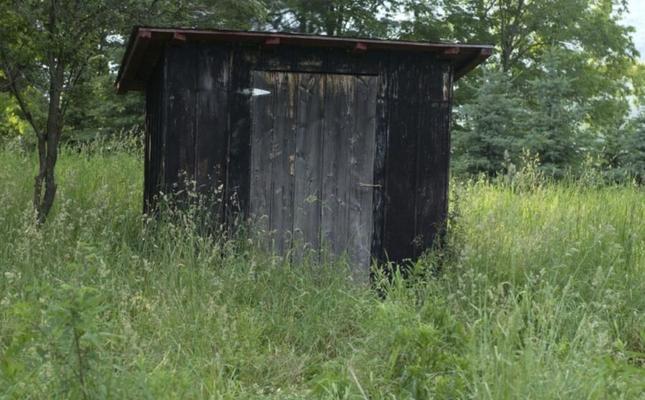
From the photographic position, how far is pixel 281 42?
7059mm

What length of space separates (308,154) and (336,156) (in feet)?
0.93

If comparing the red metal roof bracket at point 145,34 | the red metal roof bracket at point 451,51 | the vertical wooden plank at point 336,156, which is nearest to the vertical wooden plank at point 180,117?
the red metal roof bracket at point 145,34

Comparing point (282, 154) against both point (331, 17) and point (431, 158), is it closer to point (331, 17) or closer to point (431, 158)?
point (431, 158)

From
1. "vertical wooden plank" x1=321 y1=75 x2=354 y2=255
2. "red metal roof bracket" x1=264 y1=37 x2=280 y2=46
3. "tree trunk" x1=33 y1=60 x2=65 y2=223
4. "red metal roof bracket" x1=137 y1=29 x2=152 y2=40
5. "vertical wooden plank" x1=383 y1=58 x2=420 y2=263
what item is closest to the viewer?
"red metal roof bracket" x1=137 y1=29 x2=152 y2=40

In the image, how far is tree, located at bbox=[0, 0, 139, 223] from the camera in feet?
25.2

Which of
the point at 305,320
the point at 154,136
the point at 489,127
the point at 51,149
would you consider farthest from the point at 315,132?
the point at 489,127

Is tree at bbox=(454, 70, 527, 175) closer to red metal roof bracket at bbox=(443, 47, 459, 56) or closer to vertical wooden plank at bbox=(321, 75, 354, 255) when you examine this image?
red metal roof bracket at bbox=(443, 47, 459, 56)

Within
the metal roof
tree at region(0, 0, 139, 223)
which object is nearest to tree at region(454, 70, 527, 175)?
the metal roof

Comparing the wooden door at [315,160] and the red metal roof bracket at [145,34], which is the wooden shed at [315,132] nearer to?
the wooden door at [315,160]

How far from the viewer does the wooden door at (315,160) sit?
7.20 metres

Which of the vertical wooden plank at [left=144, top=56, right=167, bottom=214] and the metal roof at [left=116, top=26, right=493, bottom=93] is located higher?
the metal roof at [left=116, top=26, right=493, bottom=93]

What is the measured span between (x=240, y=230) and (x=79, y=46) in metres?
2.76

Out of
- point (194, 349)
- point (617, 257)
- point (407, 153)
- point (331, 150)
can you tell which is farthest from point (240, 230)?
point (617, 257)

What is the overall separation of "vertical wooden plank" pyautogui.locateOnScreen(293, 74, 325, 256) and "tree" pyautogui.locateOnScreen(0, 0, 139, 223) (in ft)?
7.82
